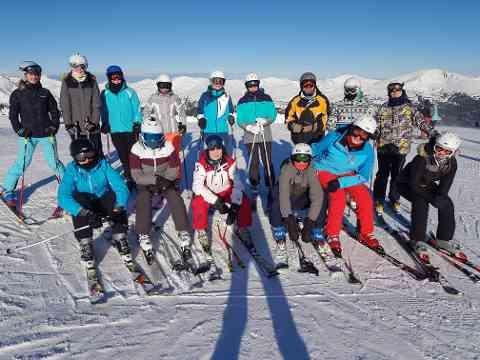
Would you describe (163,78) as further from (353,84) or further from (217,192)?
(353,84)

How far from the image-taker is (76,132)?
18.9ft

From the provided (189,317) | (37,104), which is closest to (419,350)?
(189,317)

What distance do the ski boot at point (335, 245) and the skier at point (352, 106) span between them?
2032 mm

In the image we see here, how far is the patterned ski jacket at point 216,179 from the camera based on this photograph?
4.64m

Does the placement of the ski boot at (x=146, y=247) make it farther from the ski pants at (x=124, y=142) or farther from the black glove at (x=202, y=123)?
the black glove at (x=202, y=123)

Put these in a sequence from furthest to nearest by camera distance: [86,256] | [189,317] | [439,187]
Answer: [439,187] → [86,256] → [189,317]

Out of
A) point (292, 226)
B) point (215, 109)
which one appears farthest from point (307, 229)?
point (215, 109)

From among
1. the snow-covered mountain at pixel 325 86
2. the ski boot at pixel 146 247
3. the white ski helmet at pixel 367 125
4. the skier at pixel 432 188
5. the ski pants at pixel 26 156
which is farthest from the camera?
the snow-covered mountain at pixel 325 86

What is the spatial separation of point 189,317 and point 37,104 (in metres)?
4.42

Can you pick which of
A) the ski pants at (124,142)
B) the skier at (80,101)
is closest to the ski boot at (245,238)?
the ski pants at (124,142)

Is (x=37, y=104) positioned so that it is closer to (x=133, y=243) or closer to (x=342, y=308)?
(x=133, y=243)

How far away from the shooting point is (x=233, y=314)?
328 cm

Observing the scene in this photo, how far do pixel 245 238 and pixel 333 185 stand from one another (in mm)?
1432

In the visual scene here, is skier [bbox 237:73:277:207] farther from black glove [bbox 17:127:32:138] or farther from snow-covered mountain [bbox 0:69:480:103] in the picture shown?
snow-covered mountain [bbox 0:69:480:103]
